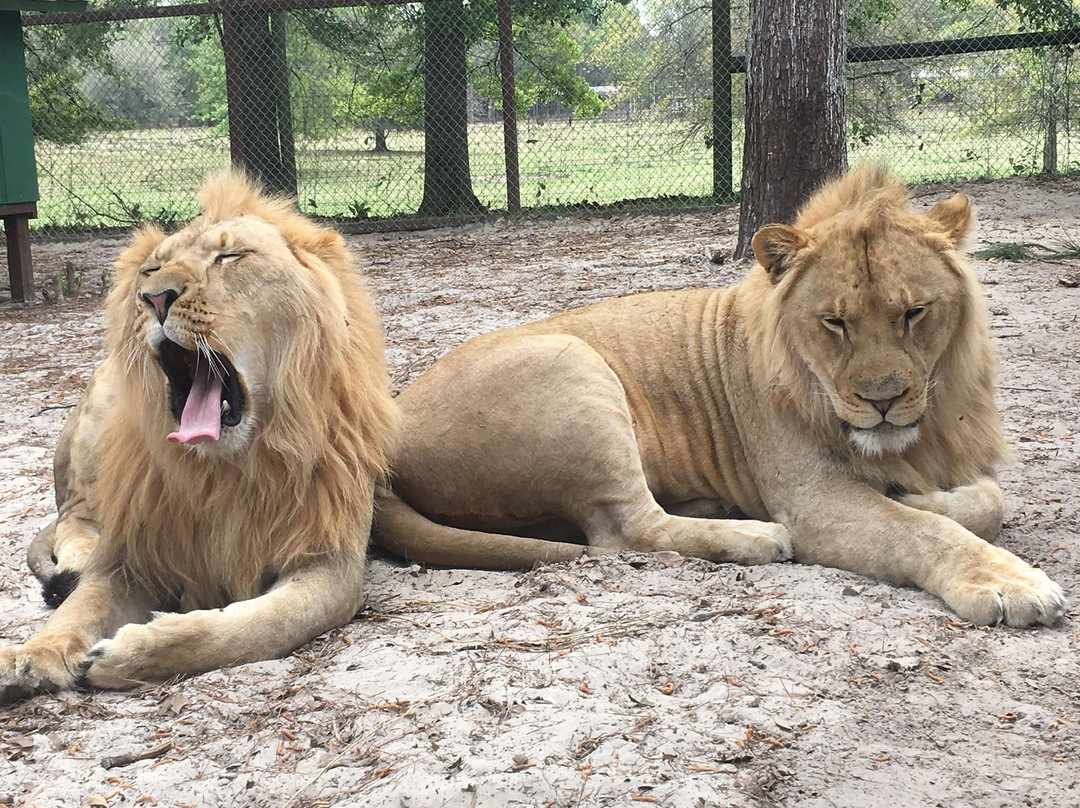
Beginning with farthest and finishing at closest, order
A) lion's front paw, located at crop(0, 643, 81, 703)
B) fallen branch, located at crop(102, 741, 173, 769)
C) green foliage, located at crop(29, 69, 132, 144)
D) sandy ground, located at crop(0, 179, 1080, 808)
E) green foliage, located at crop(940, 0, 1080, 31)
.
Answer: green foliage, located at crop(29, 69, 132, 144), green foliage, located at crop(940, 0, 1080, 31), lion's front paw, located at crop(0, 643, 81, 703), fallen branch, located at crop(102, 741, 173, 769), sandy ground, located at crop(0, 179, 1080, 808)

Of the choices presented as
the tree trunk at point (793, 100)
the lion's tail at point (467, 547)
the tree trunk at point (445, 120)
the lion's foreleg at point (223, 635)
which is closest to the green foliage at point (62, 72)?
the tree trunk at point (445, 120)

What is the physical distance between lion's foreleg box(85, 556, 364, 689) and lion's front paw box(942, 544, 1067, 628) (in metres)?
1.71

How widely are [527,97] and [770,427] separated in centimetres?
958

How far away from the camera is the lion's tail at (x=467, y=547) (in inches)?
151

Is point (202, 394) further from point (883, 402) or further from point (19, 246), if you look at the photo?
point (19, 246)

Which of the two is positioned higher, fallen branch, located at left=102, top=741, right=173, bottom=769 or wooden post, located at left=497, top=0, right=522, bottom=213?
wooden post, located at left=497, top=0, right=522, bottom=213

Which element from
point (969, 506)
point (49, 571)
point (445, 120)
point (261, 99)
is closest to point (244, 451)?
point (49, 571)

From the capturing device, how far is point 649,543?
3.86 meters

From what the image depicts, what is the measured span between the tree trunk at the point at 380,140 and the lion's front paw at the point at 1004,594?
11.4m

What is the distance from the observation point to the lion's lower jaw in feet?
12.0

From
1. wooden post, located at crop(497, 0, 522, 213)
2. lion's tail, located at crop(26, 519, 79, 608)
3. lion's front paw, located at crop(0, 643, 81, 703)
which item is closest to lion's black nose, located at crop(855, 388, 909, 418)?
lion's front paw, located at crop(0, 643, 81, 703)

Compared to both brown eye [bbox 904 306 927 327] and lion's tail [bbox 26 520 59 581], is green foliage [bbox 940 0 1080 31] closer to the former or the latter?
brown eye [bbox 904 306 927 327]

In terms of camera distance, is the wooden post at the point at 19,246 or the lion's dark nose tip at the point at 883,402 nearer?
the lion's dark nose tip at the point at 883,402

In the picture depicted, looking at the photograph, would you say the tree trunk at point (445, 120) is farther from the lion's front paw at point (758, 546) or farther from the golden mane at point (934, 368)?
the lion's front paw at point (758, 546)
